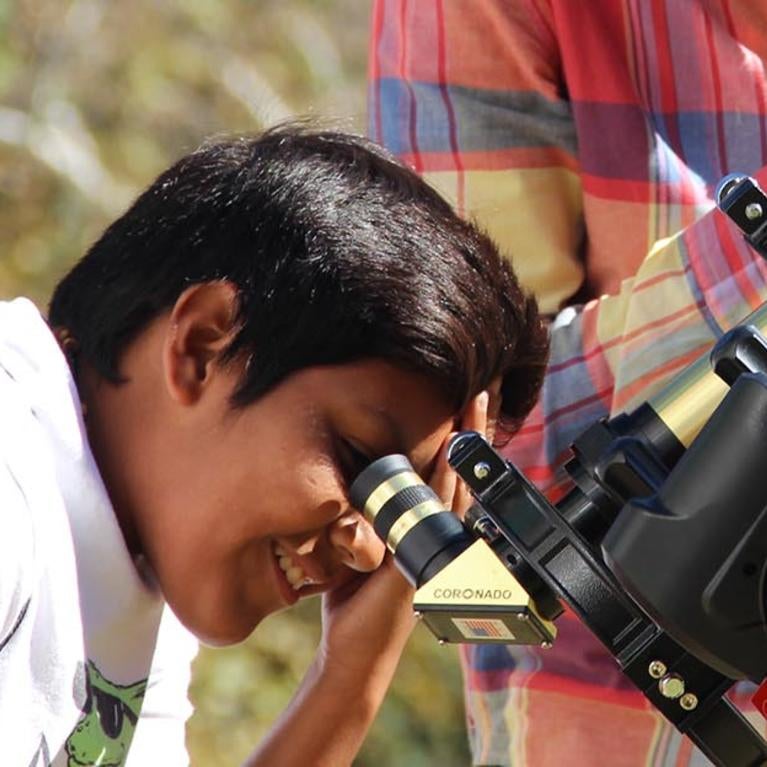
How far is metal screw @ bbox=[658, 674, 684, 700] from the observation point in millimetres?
1253

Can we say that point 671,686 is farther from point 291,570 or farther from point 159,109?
point 159,109

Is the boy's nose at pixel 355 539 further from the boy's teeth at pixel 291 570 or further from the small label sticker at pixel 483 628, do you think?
the small label sticker at pixel 483 628

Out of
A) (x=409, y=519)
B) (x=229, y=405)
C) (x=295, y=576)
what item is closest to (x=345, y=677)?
(x=295, y=576)

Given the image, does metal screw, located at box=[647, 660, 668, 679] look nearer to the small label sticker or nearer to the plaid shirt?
the small label sticker

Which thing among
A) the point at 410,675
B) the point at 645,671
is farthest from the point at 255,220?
the point at 410,675

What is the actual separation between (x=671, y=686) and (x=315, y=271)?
2.11 feet

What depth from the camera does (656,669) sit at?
49.2 inches

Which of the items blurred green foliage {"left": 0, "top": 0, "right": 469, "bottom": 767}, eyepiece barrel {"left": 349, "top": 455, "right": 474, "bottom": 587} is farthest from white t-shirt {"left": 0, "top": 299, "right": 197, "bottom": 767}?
blurred green foliage {"left": 0, "top": 0, "right": 469, "bottom": 767}

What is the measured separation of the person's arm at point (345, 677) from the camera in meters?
1.90

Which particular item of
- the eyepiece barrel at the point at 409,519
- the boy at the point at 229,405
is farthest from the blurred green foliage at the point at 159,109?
the eyepiece barrel at the point at 409,519

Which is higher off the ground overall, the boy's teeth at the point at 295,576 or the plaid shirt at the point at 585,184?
the plaid shirt at the point at 585,184

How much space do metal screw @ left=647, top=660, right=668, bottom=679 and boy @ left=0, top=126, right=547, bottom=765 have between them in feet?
1.63

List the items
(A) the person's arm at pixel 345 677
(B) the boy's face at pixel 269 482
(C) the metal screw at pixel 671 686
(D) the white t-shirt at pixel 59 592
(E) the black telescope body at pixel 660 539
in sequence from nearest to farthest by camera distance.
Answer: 1. (E) the black telescope body at pixel 660 539
2. (C) the metal screw at pixel 671 686
3. (D) the white t-shirt at pixel 59 592
4. (B) the boy's face at pixel 269 482
5. (A) the person's arm at pixel 345 677

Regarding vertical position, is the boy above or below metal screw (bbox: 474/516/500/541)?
below
